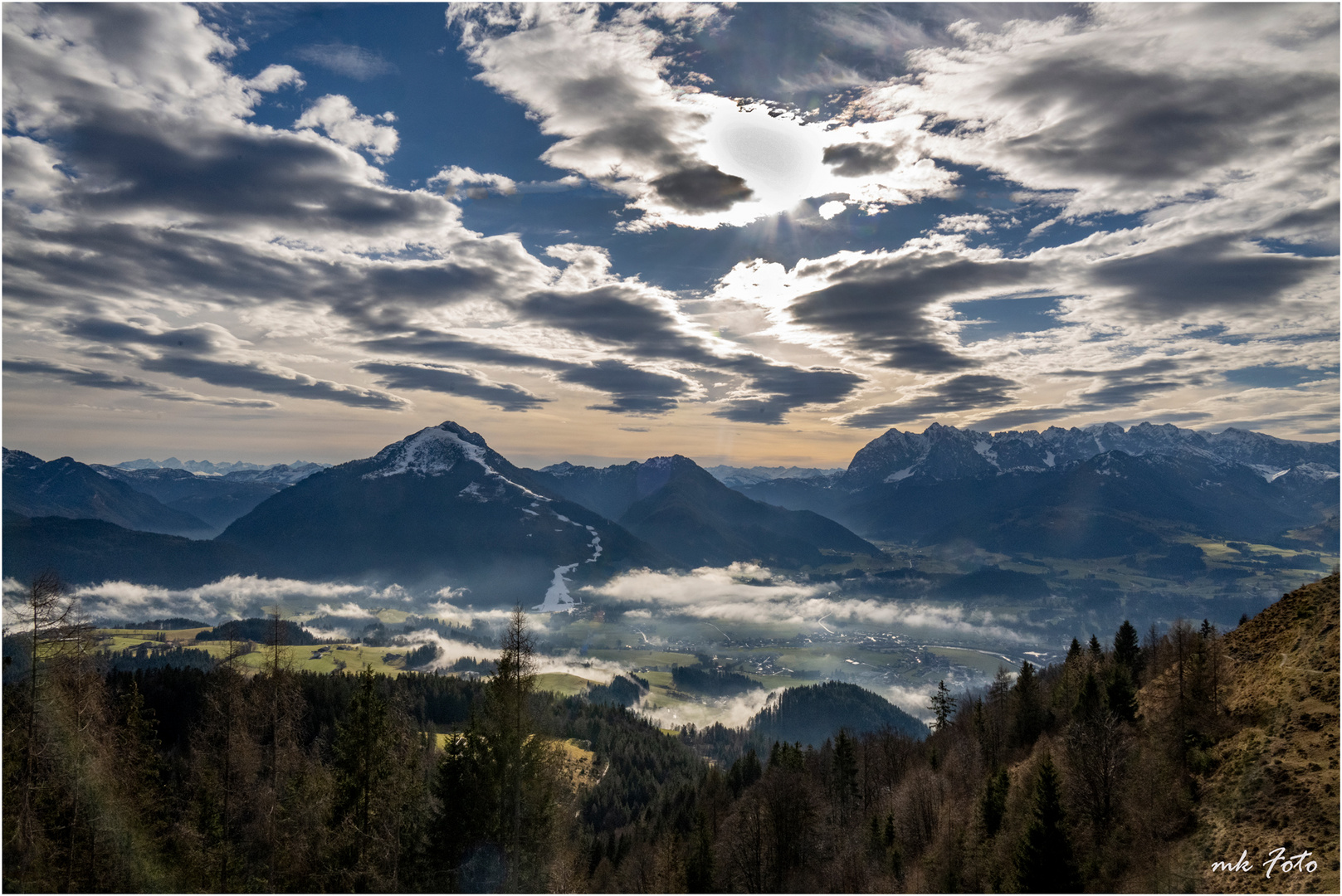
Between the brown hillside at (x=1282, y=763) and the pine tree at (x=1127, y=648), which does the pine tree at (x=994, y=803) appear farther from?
the pine tree at (x=1127, y=648)

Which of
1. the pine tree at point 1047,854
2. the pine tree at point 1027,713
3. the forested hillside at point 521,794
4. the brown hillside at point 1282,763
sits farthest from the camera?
the pine tree at point 1027,713

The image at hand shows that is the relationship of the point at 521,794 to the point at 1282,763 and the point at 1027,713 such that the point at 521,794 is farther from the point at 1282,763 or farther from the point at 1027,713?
the point at 1027,713

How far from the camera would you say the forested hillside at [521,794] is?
25.6 meters

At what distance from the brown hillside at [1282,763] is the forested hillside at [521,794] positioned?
116mm

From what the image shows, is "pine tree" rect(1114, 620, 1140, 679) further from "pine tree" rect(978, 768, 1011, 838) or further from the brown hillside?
"pine tree" rect(978, 768, 1011, 838)

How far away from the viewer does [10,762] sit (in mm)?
25094

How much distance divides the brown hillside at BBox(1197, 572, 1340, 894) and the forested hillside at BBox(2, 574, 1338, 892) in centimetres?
12

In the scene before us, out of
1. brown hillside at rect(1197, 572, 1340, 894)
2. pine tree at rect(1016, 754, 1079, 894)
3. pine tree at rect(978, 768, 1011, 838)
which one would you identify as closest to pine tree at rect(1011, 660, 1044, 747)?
pine tree at rect(978, 768, 1011, 838)

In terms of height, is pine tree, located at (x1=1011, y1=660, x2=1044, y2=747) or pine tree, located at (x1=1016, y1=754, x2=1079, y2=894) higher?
pine tree, located at (x1=1016, y1=754, x2=1079, y2=894)

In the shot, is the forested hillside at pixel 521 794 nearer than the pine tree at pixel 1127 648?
Yes

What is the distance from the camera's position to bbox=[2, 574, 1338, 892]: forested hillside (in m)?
25.6

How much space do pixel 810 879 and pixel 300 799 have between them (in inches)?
1606

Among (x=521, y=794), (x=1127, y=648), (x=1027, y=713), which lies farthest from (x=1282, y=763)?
(x=1127, y=648)

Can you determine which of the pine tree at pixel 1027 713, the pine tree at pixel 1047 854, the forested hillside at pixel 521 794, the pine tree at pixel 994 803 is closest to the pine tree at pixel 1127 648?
the pine tree at pixel 1027 713
